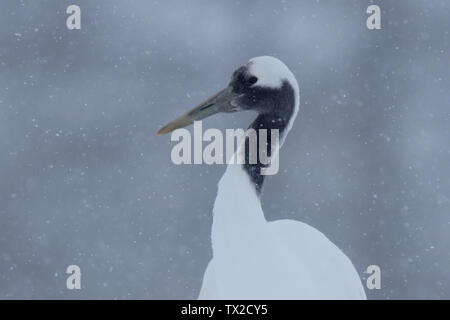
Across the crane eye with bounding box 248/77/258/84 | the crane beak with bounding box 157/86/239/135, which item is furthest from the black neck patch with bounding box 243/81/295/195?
the crane beak with bounding box 157/86/239/135

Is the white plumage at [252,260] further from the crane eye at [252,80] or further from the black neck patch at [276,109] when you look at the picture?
the crane eye at [252,80]

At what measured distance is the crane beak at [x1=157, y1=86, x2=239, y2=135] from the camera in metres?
6.17

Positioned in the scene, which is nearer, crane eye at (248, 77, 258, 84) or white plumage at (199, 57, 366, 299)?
white plumage at (199, 57, 366, 299)

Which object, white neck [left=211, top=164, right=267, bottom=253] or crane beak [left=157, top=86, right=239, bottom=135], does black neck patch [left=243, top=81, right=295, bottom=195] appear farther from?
white neck [left=211, top=164, right=267, bottom=253]

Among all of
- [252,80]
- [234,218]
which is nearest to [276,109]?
[252,80]

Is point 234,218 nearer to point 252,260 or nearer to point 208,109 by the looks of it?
point 252,260

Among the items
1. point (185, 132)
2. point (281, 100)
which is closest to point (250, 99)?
point (281, 100)

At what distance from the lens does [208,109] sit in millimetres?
6230

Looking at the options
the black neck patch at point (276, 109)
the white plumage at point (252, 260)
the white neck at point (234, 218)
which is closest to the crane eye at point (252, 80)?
the black neck patch at point (276, 109)
